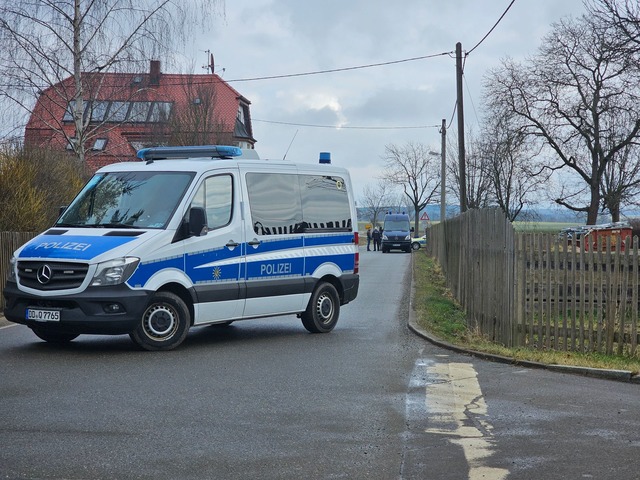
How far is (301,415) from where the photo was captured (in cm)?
802

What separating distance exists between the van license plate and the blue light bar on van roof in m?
2.83

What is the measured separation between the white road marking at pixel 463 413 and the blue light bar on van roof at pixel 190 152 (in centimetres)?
428

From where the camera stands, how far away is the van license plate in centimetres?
1145

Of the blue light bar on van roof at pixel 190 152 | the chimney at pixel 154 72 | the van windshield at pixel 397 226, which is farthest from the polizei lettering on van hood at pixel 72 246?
the van windshield at pixel 397 226

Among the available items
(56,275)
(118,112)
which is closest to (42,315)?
(56,275)

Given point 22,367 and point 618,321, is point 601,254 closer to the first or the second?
point 618,321

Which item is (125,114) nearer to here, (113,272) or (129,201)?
(129,201)

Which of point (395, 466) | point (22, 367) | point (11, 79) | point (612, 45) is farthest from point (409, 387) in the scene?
point (11, 79)

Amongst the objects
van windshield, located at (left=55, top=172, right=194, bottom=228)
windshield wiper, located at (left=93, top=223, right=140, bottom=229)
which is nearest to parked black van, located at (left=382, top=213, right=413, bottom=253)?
van windshield, located at (left=55, top=172, right=194, bottom=228)

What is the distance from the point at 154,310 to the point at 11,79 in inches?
590

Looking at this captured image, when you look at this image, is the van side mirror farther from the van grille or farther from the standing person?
the standing person

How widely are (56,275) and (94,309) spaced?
603mm

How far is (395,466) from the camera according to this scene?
6.43 metres

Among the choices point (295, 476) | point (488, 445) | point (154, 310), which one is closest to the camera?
point (295, 476)
